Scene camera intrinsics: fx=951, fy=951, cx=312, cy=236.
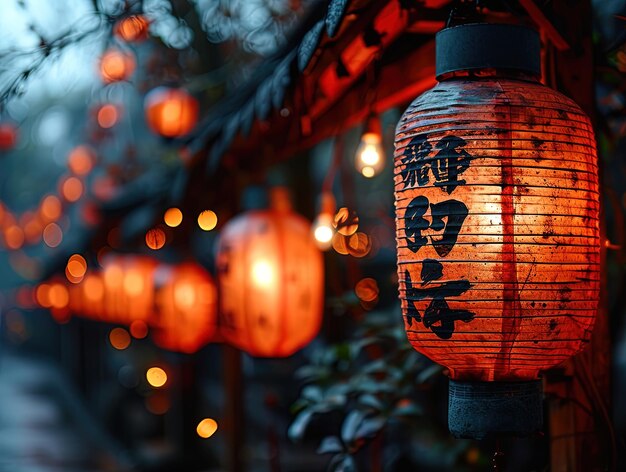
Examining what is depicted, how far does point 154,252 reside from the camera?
496 inches

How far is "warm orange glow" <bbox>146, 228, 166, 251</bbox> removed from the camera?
7090mm

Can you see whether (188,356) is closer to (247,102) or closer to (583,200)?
(247,102)

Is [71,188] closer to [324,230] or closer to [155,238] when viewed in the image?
[155,238]

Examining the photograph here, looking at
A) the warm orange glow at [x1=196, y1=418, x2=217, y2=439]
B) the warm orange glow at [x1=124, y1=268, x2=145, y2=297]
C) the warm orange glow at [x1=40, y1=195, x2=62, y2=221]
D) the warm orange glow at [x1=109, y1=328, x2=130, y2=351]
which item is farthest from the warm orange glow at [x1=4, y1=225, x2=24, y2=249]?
the warm orange glow at [x1=196, y1=418, x2=217, y2=439]

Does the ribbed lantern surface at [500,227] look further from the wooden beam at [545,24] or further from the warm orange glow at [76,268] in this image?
the warm orange glow at [76,268]

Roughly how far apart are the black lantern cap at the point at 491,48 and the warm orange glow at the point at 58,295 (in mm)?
18920

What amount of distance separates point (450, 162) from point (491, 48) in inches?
15.7

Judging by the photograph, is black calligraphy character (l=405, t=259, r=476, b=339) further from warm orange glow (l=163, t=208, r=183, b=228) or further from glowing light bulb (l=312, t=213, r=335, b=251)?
warm orange glow (l=163, t=208, r=183, b=228)

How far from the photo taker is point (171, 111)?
9.41m

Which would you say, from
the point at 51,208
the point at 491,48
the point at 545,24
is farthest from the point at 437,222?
the point at 51,208

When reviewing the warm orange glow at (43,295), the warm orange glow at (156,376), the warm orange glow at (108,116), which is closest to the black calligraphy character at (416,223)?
the warm orange glow at (156,376)

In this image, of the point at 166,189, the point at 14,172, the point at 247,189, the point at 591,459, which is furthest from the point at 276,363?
the point at 14,172

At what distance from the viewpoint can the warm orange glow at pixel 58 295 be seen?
70.9 ft

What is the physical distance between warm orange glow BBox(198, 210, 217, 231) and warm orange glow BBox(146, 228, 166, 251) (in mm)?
339
